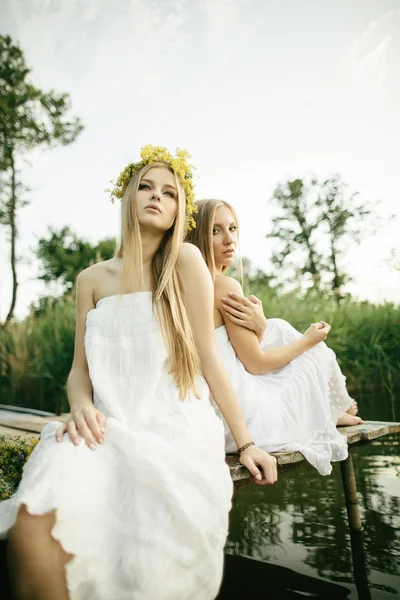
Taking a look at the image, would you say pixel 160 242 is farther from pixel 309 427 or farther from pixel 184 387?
pixel 309 427

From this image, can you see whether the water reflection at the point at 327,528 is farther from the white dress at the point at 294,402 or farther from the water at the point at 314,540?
the white dress at the point at 294,402

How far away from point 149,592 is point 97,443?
42 cm

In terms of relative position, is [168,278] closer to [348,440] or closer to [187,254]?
[187,254]

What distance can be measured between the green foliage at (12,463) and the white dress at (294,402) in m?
1.25

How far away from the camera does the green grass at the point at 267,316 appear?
545 centimetres

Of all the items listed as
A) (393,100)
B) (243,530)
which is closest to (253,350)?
(243,530)

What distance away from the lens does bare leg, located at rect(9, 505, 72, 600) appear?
107 centimetres

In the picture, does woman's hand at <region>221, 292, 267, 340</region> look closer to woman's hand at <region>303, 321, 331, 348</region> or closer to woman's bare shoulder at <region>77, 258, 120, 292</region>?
woman's hand at <region>303, 321, 331, 348</region>

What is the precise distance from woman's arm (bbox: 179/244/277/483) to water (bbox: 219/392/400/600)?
53 cm

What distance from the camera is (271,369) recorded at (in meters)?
2.30

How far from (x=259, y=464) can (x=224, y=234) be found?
1.29 metres

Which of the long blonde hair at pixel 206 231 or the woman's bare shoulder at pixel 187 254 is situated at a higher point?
the long blonde hair at pixel 206 231

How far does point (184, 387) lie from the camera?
1.59 m

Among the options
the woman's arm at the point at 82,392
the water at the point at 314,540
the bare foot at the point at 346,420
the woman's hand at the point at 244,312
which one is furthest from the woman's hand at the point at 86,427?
the bare foot at the point at 346,420
